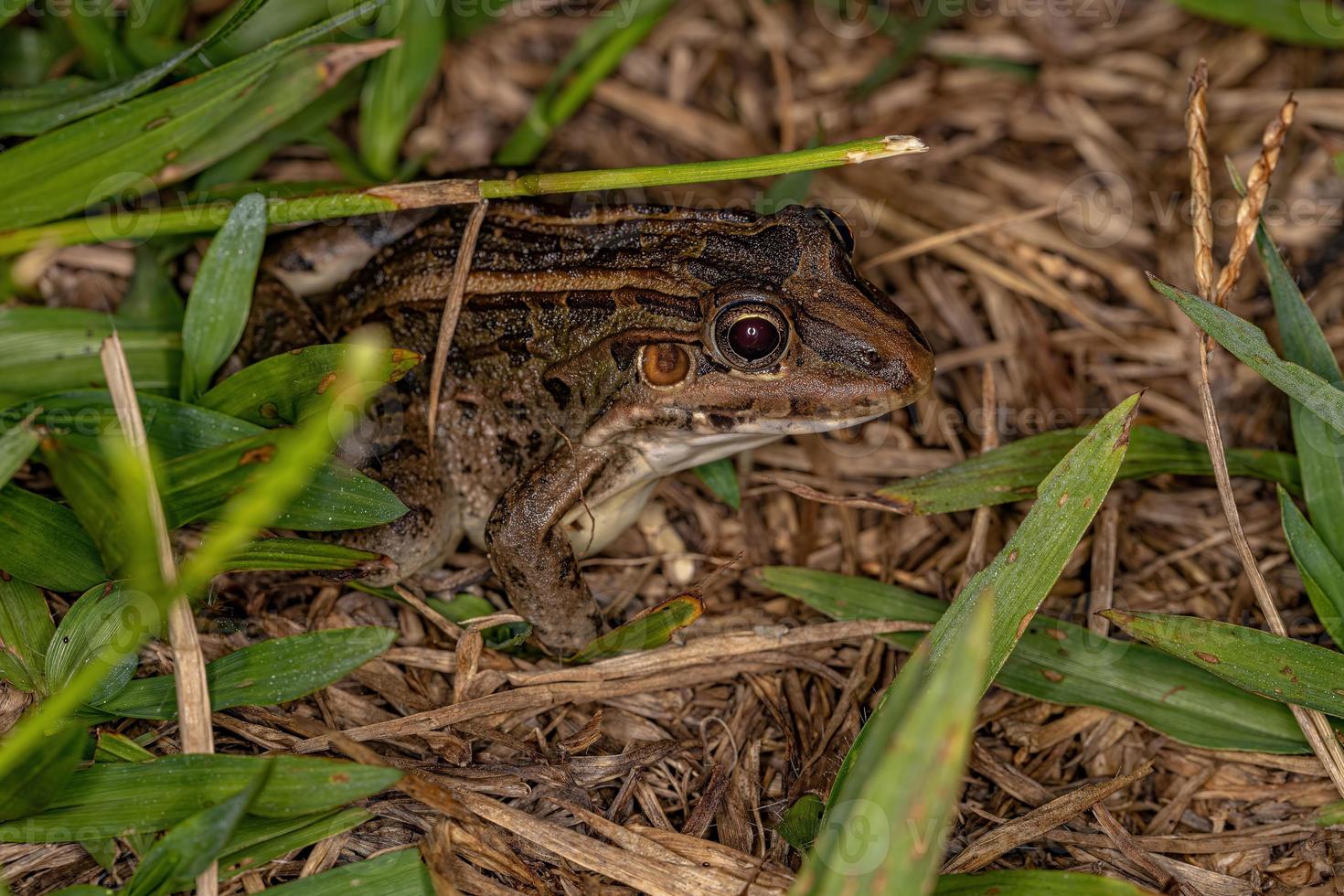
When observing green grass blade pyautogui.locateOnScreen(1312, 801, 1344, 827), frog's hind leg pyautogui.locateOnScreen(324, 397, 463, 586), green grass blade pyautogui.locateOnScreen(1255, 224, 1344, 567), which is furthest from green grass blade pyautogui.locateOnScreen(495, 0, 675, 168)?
green grass blade pyautogui.locateOnScreen(1312, 801, 1344, 827)

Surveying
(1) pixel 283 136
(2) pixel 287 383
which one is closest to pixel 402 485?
(2) pixel 287 383

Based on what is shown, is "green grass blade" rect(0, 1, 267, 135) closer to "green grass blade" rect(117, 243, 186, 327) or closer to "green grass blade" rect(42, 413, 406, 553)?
"green grass blade" rect(117, 243, 186, 327)

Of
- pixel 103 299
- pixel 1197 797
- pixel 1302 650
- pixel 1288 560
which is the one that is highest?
pixel 103 299

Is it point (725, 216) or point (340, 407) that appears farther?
point (725, 216)

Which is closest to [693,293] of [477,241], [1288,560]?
[477,241]

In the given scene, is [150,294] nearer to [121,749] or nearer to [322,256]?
[322,256]

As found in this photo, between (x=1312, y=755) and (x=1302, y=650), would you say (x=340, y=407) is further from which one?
(x=1312, y=755)
